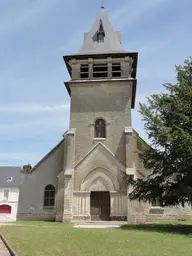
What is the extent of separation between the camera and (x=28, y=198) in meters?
21.5

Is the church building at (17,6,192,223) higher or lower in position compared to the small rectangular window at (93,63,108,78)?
lower

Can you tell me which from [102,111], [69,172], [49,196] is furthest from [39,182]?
[102,111]

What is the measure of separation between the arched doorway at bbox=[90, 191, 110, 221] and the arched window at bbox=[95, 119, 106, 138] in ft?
14.9

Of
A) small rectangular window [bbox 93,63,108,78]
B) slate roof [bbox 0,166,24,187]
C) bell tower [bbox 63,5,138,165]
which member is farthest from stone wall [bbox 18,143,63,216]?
slate roof [bbox 0,166,24,187]

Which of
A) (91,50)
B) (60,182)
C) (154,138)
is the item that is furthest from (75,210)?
(91,50)

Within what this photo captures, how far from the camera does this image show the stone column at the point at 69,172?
757 inches

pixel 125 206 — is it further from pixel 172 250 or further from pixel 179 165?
pixel 172 250

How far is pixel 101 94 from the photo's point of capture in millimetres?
23188

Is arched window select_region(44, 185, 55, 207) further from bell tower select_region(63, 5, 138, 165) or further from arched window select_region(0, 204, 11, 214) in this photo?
arched window select_region(0, 204, 11, 214)

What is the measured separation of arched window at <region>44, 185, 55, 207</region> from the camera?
21.2 meters

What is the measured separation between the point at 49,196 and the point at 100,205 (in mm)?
4154

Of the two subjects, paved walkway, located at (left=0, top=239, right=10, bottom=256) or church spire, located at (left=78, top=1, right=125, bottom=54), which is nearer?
paved walkway, located at (left=0, top=239, right=10, bottom=256)

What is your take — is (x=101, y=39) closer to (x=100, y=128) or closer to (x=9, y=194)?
(x=100, y=128)

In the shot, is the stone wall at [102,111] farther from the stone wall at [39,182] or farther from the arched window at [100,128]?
the stone wall at [39,182]
